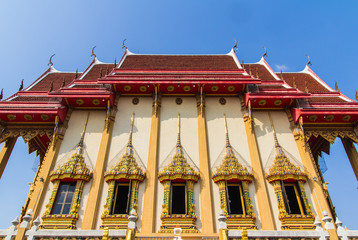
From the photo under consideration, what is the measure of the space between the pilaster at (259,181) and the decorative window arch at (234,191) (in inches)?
12.5

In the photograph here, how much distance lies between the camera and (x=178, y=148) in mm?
10719

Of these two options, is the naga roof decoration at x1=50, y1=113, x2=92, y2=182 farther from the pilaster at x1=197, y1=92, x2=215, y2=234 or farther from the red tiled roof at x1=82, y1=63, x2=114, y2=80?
the red tiled roof at x1=82, y1=63, x2=114, y2=80

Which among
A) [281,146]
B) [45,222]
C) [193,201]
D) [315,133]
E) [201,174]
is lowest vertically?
[45,222]

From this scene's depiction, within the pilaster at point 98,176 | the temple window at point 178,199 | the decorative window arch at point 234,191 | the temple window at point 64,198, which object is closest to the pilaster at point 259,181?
the decorative window arch at point 234,191

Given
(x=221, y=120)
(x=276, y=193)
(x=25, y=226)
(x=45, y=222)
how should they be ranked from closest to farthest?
(x=25, y=226), (x=45, y=222), (x=276, y=193), (x=221, y=120)

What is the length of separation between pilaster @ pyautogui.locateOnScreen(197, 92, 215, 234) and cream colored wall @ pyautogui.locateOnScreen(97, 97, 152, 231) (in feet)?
7.05

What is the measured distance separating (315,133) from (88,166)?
31.1 feet

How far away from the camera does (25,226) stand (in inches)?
267

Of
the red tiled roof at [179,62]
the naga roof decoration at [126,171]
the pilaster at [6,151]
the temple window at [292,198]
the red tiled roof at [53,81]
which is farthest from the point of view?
the red tiled roof at [179,62]

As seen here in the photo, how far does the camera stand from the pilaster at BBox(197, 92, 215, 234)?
9.00 m

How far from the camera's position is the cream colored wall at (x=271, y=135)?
10631 millimetres

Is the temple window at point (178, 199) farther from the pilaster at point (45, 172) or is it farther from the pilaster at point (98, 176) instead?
the pilaster at point (45, 172)

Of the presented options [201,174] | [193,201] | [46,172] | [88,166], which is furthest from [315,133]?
[46,172]

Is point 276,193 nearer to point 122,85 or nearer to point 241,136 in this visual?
point 241,136
